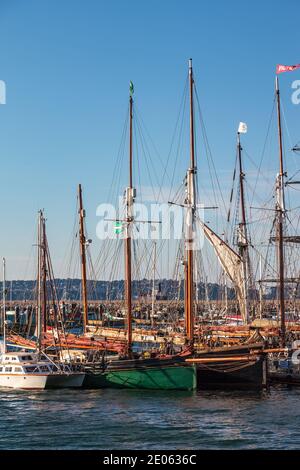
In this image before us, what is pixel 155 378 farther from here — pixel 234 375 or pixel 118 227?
pixel 118 227

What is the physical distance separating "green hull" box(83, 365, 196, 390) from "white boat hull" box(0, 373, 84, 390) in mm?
2599

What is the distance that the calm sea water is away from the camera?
4288cm

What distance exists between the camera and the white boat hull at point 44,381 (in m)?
64.3

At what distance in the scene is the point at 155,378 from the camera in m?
62.8

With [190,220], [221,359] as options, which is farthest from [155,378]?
[190,220]

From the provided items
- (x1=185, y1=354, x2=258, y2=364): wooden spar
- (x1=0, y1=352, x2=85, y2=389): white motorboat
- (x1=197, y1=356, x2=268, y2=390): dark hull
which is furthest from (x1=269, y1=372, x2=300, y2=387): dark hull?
(x1=0, y1=352, x2=85, y2=389): white motorboat

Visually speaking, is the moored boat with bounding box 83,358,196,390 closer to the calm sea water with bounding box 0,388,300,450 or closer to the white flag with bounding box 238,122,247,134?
the calm sea water with bounding box 0,388,300,450

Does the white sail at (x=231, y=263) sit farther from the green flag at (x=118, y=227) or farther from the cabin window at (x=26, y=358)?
the cabin window at (x=26, y=358)

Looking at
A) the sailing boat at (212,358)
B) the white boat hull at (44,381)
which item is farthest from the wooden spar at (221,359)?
the white boat hull at (44,381)

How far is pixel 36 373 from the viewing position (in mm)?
64500

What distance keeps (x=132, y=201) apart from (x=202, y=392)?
69.3ft

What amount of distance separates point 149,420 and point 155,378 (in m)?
13.2
